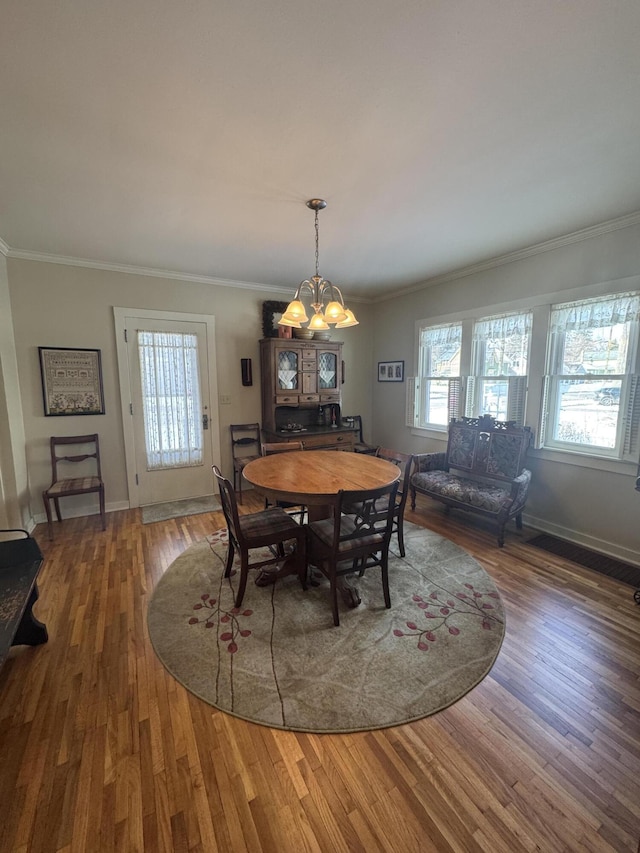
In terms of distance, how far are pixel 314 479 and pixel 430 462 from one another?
204 cm

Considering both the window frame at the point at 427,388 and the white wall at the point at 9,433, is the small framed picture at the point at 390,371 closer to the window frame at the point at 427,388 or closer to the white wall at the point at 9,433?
the window frame at the point at 427,388

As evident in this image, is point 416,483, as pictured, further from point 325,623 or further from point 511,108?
point 511,108

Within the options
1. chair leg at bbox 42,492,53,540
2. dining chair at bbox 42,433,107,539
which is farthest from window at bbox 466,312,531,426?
chair leg at bbox 42,492,53,540

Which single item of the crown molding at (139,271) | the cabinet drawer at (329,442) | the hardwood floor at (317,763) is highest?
the crown molding at (139,271)

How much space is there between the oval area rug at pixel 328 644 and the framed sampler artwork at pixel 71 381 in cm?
213

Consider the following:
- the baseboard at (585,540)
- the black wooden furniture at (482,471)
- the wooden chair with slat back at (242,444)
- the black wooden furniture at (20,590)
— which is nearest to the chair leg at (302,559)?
the black wooden furniture at (20,590)

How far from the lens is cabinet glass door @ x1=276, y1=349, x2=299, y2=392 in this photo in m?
4.36

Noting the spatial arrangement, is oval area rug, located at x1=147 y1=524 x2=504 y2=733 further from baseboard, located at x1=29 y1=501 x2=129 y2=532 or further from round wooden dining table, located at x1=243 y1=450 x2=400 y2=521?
Answer: baseboard, located at x1=29 y1=501 x2=129 y2=532

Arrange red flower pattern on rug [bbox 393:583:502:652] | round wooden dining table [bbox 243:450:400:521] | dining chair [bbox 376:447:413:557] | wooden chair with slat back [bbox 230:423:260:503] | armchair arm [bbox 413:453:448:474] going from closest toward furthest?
1. red flower pattern on rug [bbox 393:583:502:652]
2. round wooden dining table [bbox 243:450:400:521]
3. dining chair [bbox 376:447:413:557]
4. armchair arm [bbox 413:453:448:474]
5. wooden chair with slat back [bbox 230:423:260:503]

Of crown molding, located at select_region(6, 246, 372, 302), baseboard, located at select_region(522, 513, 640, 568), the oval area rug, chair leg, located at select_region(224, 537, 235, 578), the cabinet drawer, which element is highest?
crown molding, located at select_region(6, 246, 372, 302)

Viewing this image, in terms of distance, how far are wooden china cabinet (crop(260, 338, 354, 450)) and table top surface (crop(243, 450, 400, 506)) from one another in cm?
130

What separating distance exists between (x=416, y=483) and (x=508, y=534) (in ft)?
3.19

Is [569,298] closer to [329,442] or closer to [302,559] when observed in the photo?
[329,442]

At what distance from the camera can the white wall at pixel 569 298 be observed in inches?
111
